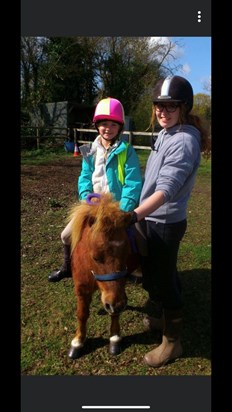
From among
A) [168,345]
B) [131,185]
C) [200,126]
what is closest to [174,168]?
[200,126]

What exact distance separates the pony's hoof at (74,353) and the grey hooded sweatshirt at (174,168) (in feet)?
4.04

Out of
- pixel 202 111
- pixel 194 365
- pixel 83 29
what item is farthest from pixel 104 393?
pixel 83 29

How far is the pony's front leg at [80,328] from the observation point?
2.58 m

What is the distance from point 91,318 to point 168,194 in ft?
5.69

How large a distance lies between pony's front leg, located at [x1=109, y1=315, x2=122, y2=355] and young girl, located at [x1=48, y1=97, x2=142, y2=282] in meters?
0.85

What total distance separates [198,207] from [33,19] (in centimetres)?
548

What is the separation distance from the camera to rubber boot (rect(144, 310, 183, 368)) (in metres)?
2.56

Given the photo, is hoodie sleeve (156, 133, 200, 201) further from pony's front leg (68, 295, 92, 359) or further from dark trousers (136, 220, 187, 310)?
A: pony's front leg (68, 295, 92, 359)

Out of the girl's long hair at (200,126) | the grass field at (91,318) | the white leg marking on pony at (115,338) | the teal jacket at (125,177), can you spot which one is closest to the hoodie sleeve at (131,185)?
the teal jacket at (125,177)

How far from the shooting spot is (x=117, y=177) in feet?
8.41

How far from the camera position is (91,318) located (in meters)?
3.12

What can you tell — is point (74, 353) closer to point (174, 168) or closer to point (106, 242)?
point (106, 242)

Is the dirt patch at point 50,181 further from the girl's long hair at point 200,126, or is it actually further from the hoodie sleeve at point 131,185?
the girl's long hair at point 200,126
